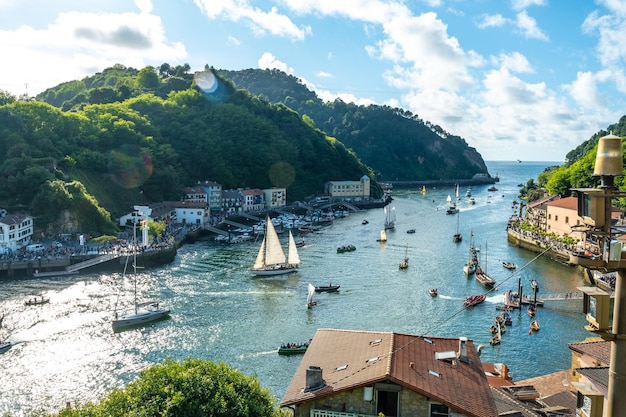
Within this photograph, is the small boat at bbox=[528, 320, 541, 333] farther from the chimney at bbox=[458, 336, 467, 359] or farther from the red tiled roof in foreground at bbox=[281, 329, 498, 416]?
the chimney at bbox=[458, 336, 467, 359]

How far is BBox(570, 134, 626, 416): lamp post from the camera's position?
17.9ft

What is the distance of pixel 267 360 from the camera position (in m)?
Result: 34.5

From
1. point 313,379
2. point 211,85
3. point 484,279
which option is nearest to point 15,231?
point 484,279

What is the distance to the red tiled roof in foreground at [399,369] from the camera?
15.5m

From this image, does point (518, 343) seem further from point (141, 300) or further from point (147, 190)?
point (147, 190)

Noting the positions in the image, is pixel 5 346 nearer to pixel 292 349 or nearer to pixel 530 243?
pixel 292 349

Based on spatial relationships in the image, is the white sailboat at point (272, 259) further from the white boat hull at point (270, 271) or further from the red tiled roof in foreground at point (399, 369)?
the red tiled roof in foreground at point (399, 369)

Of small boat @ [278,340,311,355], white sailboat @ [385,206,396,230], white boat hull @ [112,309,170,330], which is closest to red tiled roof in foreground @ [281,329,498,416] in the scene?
small boat @ [278,340,311,355]

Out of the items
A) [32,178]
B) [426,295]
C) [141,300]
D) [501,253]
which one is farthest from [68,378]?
[501,253]

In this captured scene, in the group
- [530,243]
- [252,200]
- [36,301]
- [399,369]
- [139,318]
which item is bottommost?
[139,318]

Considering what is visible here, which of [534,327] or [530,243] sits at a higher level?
[530,243]

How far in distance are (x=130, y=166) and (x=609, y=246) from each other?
101929mm

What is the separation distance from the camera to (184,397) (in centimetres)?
1566

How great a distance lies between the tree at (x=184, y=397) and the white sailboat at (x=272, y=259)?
41032mm
